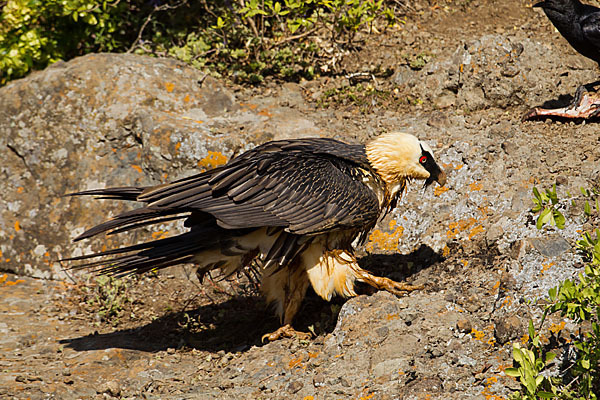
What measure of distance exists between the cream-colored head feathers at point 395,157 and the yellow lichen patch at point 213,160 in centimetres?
169

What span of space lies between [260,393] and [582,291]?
204cm

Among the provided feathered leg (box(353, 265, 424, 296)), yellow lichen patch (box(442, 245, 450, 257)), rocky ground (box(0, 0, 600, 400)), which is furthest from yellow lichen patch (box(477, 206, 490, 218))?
feathered leg (box(353, 265, 424, 296))

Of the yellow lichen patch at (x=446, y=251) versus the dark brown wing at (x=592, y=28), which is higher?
the dark brown wing at (x=592, y=28)

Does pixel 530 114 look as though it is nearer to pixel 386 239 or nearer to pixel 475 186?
pixel 475 186

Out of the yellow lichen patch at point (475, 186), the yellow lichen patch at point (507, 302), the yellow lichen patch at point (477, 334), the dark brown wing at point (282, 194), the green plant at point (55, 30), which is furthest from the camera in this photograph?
the green plant at point (55, 30)

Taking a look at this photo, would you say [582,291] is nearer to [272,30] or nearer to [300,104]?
[300,104]

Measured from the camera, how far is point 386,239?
17.5 ft

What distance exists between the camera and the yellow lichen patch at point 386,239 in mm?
5297

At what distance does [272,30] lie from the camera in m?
7.65

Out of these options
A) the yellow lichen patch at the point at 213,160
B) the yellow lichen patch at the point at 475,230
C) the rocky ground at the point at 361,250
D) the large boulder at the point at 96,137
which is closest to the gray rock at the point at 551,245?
the rocky ground at the point at 361,250

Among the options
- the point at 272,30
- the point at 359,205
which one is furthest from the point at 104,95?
the point at 359,205

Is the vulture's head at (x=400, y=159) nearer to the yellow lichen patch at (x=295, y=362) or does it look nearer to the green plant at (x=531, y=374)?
the yellow lichen patch at (x=295, y=362)

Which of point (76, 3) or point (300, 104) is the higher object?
point (76, 3)

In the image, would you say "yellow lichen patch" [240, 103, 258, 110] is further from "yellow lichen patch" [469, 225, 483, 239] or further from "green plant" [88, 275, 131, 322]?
"yellow lichen patch" [469, 225, 483, 239]
